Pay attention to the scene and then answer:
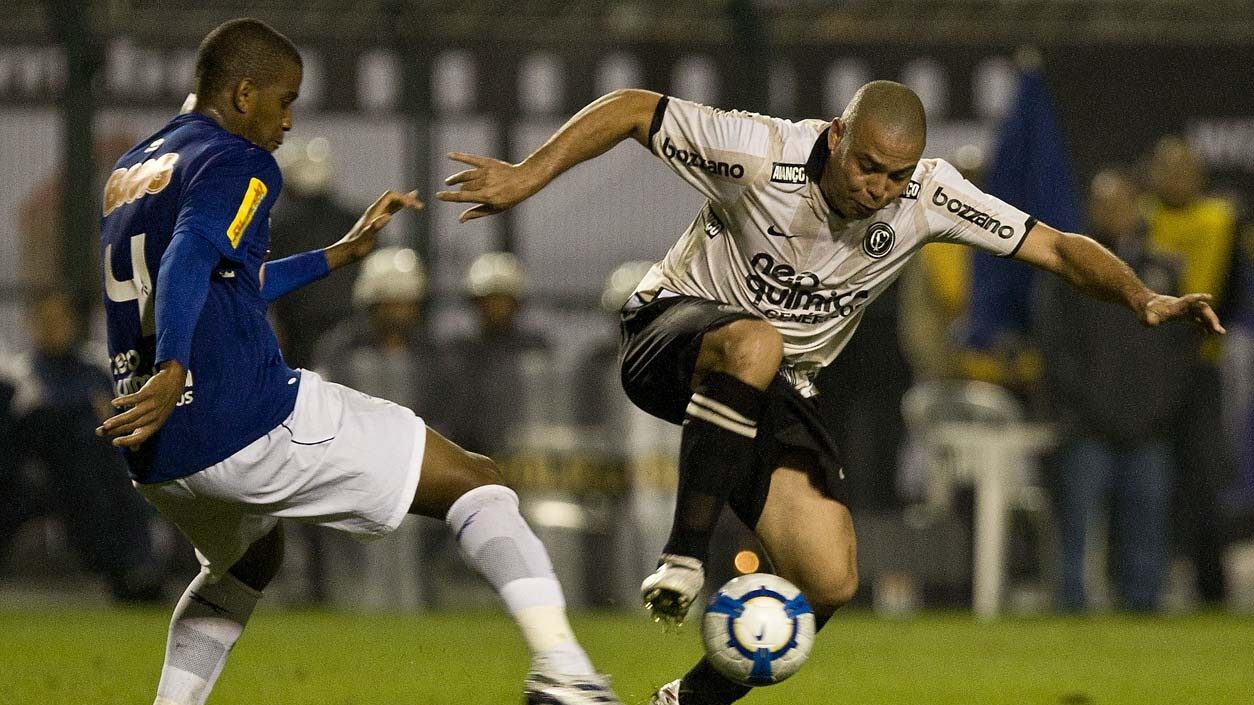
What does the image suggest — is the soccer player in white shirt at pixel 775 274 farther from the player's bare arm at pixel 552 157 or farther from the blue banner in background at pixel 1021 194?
the blue banner in background at pixel 1021 194

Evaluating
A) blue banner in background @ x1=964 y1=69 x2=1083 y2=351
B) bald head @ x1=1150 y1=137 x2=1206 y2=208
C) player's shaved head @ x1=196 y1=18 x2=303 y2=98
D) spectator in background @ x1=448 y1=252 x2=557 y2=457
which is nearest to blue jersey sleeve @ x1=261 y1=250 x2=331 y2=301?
player's shaved head @ x1=196 y1=18 x2=303 y2=98

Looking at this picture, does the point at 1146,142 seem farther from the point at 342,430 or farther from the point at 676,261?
the point at 342,430

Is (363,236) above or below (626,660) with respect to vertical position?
above

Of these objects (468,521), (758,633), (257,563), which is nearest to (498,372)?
(257,563)

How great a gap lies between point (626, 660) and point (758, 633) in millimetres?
3332

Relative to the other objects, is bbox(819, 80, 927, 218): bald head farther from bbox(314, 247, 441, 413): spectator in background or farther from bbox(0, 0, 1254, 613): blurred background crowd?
bbox(314, 247, 441, 413): spectator in background

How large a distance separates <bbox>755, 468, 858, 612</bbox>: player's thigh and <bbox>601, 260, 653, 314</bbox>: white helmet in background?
258 inches

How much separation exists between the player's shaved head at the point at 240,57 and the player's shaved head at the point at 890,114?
1.69 metres

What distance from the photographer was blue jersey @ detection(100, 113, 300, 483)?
4.82m

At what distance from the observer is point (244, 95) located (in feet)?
16.5

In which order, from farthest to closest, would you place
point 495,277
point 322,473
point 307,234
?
point 307,234 → point 495,277 → point 322,473

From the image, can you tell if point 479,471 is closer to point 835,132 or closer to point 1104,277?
point 835,132

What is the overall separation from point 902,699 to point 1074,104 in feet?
27.7

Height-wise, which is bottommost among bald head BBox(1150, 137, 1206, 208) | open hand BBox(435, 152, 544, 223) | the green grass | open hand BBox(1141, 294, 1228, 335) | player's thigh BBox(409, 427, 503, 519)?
the green grass
